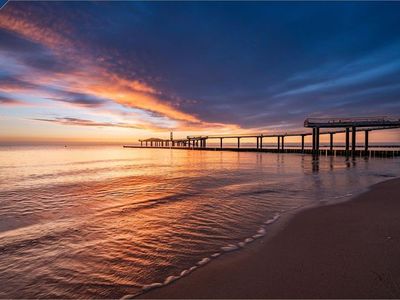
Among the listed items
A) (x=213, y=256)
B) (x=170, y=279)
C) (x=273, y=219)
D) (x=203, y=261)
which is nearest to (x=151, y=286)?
(x=170, y=279)

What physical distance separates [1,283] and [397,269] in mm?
5742

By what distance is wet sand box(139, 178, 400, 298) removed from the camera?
3.23 m

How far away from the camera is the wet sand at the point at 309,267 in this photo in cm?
323

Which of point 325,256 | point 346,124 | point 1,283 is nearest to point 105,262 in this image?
point 1,283

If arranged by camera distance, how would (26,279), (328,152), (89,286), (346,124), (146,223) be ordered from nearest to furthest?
(89,286) → (26,279) → (146,223) → (346,124) → (328,152)

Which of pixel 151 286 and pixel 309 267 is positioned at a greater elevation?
pixel 309 267

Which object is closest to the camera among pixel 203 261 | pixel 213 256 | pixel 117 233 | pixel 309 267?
pixel 309 267

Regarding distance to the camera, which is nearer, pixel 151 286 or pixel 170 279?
pixel 151 286

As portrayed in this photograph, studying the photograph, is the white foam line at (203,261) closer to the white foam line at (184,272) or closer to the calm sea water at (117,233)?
the calm sea water at (117,233)

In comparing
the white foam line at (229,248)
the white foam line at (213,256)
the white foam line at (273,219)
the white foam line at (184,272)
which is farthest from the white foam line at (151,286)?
the white foam line at (273,219)

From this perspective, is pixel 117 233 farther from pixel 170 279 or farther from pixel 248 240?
pixel 248 240

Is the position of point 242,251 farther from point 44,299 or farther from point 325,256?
point 44,299

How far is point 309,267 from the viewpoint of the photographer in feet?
12.6

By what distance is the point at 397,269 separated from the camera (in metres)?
3.61
